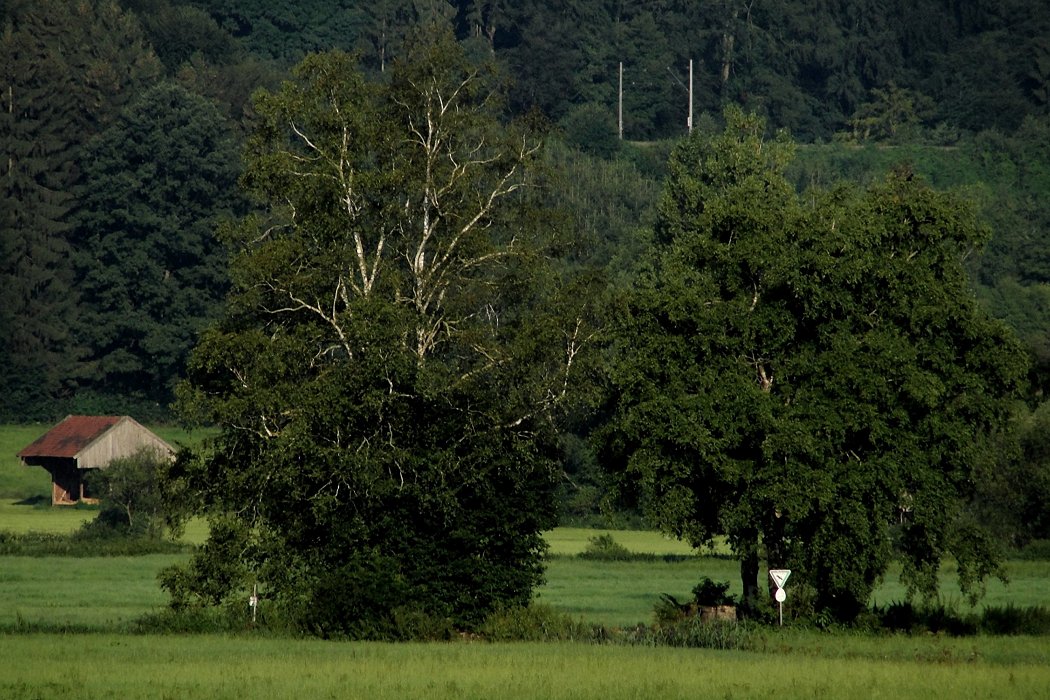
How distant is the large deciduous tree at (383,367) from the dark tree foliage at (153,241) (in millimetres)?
81634

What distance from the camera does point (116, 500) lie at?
8806 cm

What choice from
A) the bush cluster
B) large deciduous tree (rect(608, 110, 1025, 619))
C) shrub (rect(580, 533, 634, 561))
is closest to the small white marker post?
large deciduous tree (rect(608, 110, 1025, 619))

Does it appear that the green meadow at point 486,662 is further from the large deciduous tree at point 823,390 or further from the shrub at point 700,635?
the large deciduous tree at point 823,390

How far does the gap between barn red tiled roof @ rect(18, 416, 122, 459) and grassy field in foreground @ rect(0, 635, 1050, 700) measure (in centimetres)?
6540

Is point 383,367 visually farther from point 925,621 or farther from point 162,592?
point 925,621

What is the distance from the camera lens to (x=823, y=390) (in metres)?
50.9

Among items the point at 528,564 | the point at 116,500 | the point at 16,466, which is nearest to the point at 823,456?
the point at 528,564

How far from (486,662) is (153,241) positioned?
331ft

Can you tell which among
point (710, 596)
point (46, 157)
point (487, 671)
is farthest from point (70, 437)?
point (487, 671)

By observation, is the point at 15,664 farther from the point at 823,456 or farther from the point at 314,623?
the point at 823,456

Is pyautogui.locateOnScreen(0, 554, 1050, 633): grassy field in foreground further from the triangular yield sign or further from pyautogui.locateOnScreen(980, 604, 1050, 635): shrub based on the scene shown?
pyautogui.locateOnScreen(980, 604, 1050, 635): shrub

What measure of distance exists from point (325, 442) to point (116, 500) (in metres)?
37.8

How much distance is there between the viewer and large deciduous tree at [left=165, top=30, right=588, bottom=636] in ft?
170

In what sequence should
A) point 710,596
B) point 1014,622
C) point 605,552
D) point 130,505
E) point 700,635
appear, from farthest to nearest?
point 130,505 → point 605,552 → point 710,596 → point 1014,622 → point 700,635
